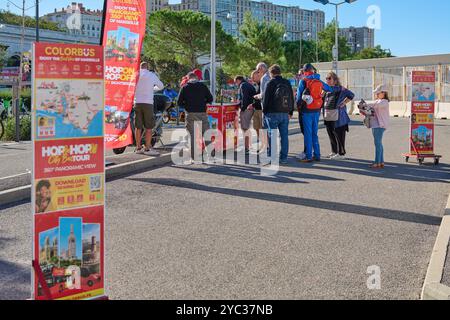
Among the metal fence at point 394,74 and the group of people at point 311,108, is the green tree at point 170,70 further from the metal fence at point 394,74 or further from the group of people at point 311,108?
the group of people at point 311,108

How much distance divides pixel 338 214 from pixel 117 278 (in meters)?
3.63

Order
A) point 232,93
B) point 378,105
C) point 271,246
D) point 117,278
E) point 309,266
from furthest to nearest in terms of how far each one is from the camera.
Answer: point 232,93 → point 378,105 → point 271,246 → point 309,266 → point 117,278

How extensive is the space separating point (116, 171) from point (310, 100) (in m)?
4.26

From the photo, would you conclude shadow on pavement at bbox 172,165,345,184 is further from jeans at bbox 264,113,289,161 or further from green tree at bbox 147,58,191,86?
green tree at bbox 147,58,191,86

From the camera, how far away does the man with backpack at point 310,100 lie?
1255cm

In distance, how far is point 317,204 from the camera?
856cm

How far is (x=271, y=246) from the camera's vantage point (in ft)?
20.7

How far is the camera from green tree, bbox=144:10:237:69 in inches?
2157

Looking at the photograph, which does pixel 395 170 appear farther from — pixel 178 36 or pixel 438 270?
pixel 178 36

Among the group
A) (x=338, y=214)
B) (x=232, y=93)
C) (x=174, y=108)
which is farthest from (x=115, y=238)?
(x=232, y=93)

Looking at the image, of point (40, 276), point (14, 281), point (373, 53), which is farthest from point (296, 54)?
point (40, 276)
